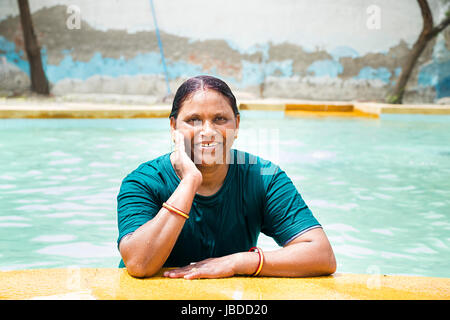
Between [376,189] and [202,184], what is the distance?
3.12 metres

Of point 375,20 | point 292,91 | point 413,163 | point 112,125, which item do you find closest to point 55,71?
point 112,125

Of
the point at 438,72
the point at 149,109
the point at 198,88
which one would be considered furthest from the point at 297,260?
the point at 438,72

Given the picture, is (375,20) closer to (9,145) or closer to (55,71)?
(55,71)

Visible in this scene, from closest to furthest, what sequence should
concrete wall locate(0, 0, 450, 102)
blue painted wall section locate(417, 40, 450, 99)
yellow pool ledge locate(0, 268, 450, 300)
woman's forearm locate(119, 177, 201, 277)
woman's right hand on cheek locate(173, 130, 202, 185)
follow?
1. yellow pool ledge locate(0, 268, 450, 300)
2. woman's forearm locate(119, 177, 201, 277)
3. woman's right hand on cheek locate(173, 130, 202, 185)
4. concrete wall locate(0, 0, 450, 102)
5. blue painted wall section locate(417, 40, 450, 99)

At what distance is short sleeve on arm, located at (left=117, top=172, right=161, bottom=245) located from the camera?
62.2 inches

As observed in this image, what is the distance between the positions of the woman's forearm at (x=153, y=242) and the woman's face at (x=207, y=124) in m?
0.22

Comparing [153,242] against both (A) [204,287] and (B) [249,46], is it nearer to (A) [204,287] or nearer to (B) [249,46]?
(A) [204,287]

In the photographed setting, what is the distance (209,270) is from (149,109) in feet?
21.3

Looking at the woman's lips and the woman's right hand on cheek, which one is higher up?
the woman's lips

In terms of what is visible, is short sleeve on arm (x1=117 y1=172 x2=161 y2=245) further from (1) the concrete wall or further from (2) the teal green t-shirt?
(1) the concrete wall

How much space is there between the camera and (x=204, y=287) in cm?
142

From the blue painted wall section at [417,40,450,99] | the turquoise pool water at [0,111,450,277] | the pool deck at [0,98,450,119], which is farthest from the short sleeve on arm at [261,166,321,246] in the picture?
the blue painted wall section at [417,40,450,99]

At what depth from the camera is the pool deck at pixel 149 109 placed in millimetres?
7406

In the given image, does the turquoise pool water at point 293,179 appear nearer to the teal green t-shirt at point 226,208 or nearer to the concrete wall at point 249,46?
the teal green t-shirt at point 226,208
